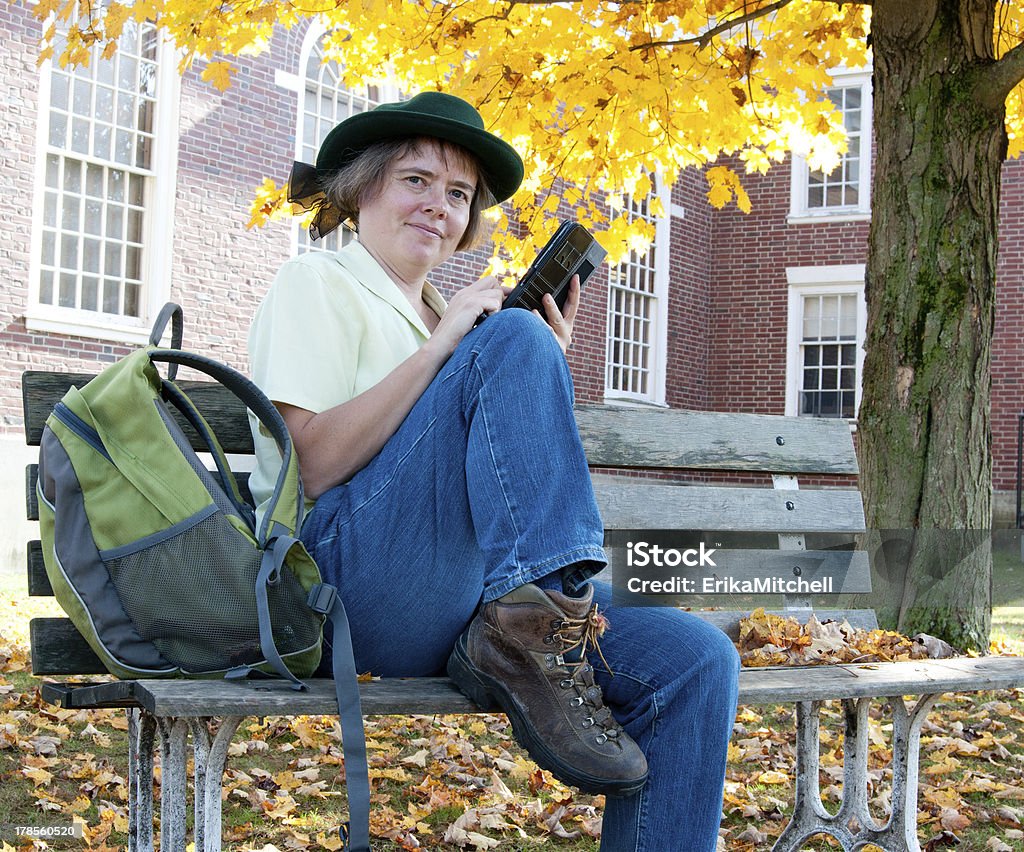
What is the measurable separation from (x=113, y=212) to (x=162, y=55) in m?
1.49

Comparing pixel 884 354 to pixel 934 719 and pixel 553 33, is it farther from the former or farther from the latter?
pixel 553 33

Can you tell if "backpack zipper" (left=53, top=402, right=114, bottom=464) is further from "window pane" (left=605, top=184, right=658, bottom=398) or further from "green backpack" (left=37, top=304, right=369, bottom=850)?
"window pane" (left=605, top=184, right=658, bottom=398)

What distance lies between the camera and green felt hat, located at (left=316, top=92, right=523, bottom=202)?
2.85m

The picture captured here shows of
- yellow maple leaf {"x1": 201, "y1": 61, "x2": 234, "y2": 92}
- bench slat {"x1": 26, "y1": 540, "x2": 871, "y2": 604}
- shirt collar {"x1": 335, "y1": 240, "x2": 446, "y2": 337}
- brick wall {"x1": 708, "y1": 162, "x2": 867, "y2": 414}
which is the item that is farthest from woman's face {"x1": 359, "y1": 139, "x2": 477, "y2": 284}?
brick wall {"x1": 708, "y1": 162, "x2": 867, "y2": 414}

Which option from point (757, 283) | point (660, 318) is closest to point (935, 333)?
point (660, 318)

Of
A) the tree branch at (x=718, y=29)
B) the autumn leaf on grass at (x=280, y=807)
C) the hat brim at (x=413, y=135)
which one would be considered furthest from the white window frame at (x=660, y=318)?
the hat brim at (x=413, y=135)

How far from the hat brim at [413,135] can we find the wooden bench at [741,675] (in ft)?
2.20

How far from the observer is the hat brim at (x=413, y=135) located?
2855mm

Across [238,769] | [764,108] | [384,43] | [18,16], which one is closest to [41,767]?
[238,769]

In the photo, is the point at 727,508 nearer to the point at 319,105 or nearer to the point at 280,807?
the point at 280,807

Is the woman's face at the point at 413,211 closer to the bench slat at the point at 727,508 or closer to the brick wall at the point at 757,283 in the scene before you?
the bench slat at the point at 727,508

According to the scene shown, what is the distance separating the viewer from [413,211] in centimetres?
297

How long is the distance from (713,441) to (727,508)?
218mm

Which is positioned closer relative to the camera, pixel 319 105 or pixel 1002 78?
pixel 1002 78
